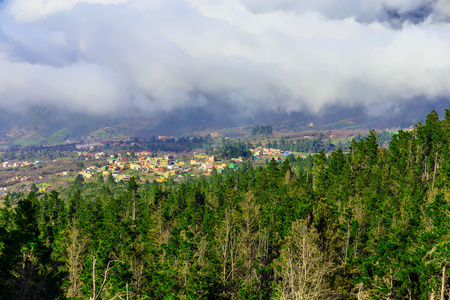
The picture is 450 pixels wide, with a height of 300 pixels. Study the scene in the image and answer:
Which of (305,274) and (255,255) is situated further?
(255,255)

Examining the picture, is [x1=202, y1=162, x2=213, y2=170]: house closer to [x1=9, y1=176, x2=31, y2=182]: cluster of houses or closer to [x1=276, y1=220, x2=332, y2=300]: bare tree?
[x1=9, y1=176, x2=31, y2=182]: cluster of houses

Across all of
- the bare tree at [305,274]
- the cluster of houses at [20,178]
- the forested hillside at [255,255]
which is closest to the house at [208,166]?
the cluster of houses at [20,178]

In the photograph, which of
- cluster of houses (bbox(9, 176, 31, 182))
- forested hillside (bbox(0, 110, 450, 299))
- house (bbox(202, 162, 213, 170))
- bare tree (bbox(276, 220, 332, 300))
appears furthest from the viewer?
house (bbox(202, 162, 213, 170))

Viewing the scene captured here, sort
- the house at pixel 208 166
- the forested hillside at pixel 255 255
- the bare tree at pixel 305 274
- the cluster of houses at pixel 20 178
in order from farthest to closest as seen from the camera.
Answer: the house at pixel 208 166 < the cluster of houses at pixel 20 178 < the forested hillside at pixel 255 255 < the bare tree at pixel 305 274

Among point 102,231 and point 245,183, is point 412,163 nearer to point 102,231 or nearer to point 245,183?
point 245,183

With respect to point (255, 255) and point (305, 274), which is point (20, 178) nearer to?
point (255, 255)

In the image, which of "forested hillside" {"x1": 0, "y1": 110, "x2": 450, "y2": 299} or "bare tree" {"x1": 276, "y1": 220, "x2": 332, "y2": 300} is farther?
"forested hillside" {"x1": 0, "y1": 110, "x2": 450, "y2": 299}

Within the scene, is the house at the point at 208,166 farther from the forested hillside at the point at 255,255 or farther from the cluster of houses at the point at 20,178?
the forested hillside at the point at 255,255

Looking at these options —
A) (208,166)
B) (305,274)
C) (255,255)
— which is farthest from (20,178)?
(305,274)

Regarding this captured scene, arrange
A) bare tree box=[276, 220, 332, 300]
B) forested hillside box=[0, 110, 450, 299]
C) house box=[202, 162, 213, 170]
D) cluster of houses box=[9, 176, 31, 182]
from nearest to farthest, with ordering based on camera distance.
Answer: bare tree box=[276, 220, 332, 300]
forested hillside box=[0, 110, 450, 299]
cluster of houses box=[9, 176, 31, 182]
house box=[202, 162, 213, 170]

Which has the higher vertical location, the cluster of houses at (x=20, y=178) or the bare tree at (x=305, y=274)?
the cluster of houses at (x=20, y=178)

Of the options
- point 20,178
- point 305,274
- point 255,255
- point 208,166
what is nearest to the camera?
point 305,274

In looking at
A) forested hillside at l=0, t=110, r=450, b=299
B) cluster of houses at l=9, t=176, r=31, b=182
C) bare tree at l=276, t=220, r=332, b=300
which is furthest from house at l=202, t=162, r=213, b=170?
bare tree at l=276, t=220, r=332, b=300

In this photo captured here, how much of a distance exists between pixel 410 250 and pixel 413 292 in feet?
10.9
